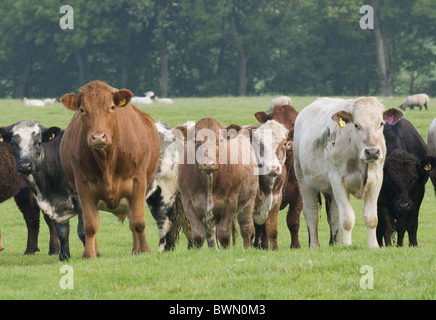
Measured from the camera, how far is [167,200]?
12.6m

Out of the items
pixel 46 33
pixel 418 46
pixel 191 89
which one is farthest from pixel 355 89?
pixel 46 33

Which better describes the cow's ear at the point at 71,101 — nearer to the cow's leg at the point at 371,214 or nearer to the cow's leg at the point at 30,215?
the cow's leg at the point at 371,214

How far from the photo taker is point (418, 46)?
2798 inches

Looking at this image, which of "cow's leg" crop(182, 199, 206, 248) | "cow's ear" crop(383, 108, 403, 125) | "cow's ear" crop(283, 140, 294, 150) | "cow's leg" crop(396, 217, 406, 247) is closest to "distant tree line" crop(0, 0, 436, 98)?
"cow's ear" crop(283, 140, 294, 150)

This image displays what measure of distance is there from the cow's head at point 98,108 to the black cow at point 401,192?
3.81m

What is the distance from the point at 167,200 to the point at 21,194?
317 centimetres

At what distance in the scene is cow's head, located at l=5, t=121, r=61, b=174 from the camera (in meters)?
11.9

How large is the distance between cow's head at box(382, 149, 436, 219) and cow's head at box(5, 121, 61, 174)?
15.0 ft

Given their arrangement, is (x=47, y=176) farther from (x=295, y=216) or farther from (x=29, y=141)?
(x=295, y=216)

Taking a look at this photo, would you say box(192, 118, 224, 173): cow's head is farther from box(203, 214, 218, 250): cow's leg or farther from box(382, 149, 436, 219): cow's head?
box(382, 149, 436, 219): cow's head

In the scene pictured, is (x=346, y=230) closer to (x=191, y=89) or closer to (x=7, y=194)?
(x=7, y=194)

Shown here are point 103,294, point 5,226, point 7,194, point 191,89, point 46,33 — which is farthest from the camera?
point 191,89

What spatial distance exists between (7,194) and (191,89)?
58.4m

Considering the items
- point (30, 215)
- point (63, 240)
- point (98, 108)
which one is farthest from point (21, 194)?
point (98, 108)
